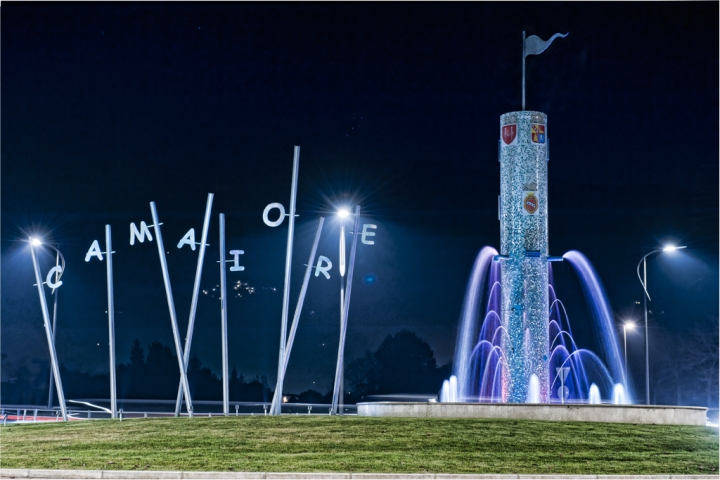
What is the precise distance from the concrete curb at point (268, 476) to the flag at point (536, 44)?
67.9 ft

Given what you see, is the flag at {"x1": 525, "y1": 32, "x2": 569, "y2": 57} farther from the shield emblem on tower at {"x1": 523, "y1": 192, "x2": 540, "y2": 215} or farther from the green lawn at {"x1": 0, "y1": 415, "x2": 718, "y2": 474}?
the green lawn at {"x1": 0, "y1": 415, "x2": 718, "y2": 474}

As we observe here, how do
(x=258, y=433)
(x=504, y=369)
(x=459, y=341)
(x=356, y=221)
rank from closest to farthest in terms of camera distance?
(x=258, y=433), (x=356, y=221), (x=504, y=369), (x=459, y=341)

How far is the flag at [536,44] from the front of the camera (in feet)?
120

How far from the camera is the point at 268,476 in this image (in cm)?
1864

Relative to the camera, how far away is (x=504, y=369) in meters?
34.7

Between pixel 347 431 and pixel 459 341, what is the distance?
45.6 ft

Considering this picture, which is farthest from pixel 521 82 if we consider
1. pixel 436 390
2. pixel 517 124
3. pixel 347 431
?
pixel 436 390

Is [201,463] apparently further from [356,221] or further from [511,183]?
[511,183]

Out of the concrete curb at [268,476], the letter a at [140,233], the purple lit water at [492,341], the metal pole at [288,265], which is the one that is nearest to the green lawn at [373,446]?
the concrete curb at [268,476]

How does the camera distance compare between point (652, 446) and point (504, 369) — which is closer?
point (652, 446)

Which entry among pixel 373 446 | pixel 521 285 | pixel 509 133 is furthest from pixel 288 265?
pixel 373 446

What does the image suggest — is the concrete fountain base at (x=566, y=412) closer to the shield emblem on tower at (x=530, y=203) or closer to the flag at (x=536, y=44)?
the shield emblem on tower at (x=530, y=203)

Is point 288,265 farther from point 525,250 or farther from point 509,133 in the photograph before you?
point 509,133

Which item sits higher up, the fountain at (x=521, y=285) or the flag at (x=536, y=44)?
the flag at (x=536, y=44)
